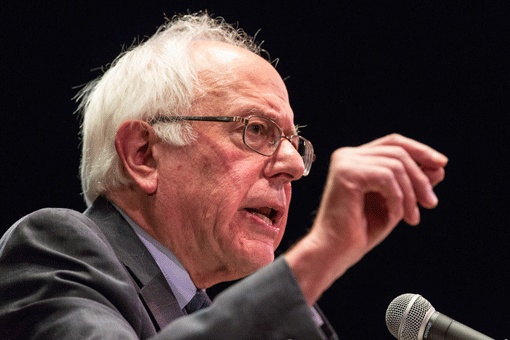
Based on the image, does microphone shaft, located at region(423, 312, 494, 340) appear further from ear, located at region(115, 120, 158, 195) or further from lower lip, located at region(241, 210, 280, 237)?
ear, located at region(115, 120, 158, 195)

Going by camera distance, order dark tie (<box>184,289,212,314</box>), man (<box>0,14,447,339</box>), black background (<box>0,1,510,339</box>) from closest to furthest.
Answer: man (<box>0,14,447,339</box>) → dark tie (<box>184,289,212,314</box>) → black background (<box>0,1,510,339</box>)

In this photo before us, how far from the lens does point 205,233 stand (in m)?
1.67

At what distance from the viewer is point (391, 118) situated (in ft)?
9.31

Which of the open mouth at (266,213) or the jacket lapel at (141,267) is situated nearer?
the jacket lapel at (141,267)

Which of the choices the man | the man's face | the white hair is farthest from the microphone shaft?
the white hair

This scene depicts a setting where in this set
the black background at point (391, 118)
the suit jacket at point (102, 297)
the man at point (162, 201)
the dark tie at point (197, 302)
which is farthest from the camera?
the black background at point (391, 118)

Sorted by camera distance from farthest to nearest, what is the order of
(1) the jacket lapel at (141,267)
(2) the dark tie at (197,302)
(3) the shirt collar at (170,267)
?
(2) the dark tie at (197,302) → (3) the shirt collar at (170,267) → (1) the jacket lapel at (141,267)

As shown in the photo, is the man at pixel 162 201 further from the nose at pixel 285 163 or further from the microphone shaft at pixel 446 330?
the microphone shaft at pixel 446 330

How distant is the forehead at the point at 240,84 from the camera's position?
1.76m

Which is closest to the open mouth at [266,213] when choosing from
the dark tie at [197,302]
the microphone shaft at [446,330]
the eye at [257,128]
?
the eye at [257,128]

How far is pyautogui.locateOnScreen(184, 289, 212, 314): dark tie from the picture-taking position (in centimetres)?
176

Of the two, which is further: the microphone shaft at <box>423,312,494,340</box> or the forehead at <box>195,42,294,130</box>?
the forehead at <box>195,42,294,130</box>

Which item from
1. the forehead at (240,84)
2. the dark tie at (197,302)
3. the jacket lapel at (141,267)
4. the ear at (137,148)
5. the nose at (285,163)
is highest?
the forehead at (240,84)

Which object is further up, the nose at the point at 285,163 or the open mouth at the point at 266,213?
the nose at the point at 285,163
